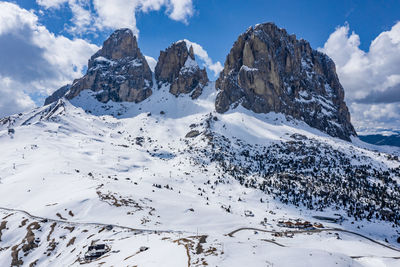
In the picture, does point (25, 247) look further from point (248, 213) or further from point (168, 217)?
point (248, 213)

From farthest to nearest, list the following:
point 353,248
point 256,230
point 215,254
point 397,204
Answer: point 397,204
point 256,230
point 353,248
point 215,254

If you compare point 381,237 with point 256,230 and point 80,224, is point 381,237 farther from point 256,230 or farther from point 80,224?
point 80,224

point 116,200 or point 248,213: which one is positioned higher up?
point 116,200

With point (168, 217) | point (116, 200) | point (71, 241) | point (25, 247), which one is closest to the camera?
point (71, 241)

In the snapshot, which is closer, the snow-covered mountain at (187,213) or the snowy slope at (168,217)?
the snowy slope at (168,217)

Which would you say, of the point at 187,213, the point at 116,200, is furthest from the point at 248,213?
the point at 116,200

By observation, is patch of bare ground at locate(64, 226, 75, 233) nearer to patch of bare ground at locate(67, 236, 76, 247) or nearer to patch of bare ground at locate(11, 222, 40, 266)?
patch of bare ground at locate(67, 236, 76, 247)

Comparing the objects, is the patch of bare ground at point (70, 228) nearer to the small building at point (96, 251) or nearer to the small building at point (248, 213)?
the small building at point (96, 251)

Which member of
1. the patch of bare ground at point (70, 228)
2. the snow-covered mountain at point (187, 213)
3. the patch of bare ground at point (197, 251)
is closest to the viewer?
the patch of bare ground at point (197, 251)

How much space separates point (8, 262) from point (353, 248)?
324ft

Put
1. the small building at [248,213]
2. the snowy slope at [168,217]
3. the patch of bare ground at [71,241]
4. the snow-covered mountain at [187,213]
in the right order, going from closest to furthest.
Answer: the snowy slope at [168,217]
the snow-covered mountain at [187,213]
the patch of bare ground at [71,241]
the small building at [248,213]

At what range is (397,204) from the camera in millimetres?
145125

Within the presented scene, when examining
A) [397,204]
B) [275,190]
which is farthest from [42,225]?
[397,204]

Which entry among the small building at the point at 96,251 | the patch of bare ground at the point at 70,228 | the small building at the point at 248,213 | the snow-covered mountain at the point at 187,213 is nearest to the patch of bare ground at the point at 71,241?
the snow-covered mountain at the point at 187,213
